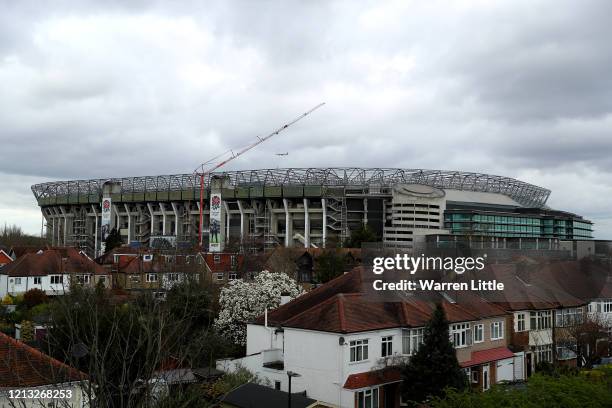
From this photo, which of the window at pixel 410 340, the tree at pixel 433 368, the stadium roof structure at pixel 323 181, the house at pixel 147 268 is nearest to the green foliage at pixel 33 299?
the house at pixel 147 268

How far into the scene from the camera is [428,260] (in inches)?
1331

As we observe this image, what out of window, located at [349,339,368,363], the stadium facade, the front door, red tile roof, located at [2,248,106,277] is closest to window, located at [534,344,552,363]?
the front door

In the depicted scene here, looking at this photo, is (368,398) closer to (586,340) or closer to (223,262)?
(586,340)

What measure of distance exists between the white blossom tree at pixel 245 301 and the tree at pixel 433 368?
14629 millimetres

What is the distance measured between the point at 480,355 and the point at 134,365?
1855 cm

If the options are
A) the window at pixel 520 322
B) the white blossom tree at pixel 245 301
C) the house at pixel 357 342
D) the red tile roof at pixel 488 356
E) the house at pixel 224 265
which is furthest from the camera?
the house at pixel 224 265

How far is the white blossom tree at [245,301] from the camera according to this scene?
37812 millimetres

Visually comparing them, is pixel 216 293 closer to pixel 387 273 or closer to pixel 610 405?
pixel 387 273

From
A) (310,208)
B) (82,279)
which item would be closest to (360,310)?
(82,279)

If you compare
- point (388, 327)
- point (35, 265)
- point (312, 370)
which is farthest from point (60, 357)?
point (35, 265)

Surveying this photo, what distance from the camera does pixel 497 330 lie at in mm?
32344

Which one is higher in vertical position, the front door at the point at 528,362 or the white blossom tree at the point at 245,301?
the white blossom tree at the point at 245,301

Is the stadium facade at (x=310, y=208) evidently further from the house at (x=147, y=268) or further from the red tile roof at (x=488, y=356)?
the red tile roof at (x=488, y=356)

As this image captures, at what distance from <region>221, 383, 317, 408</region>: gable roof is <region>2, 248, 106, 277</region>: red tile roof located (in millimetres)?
38170
